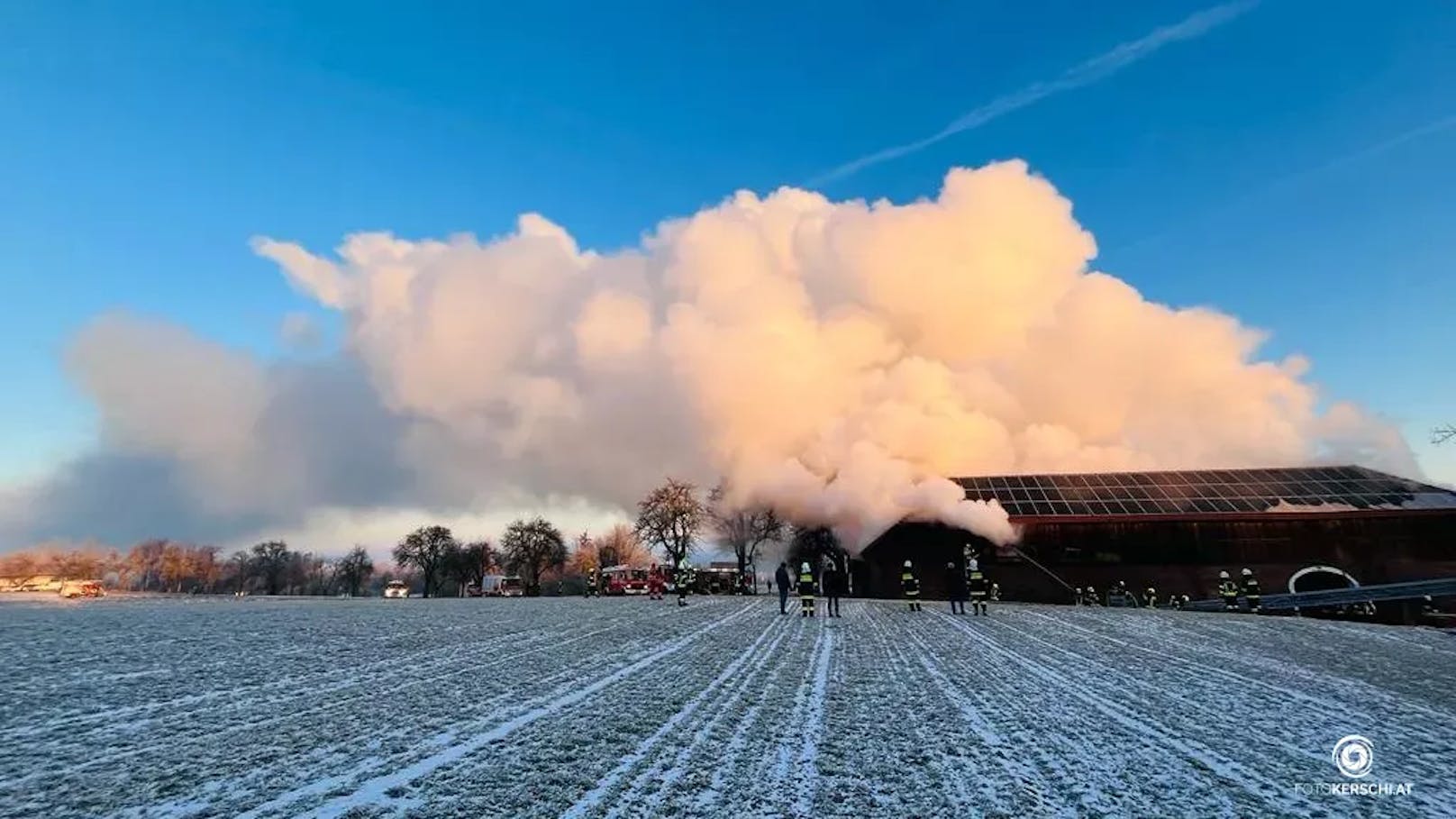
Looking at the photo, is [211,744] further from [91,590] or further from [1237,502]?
[91,590]

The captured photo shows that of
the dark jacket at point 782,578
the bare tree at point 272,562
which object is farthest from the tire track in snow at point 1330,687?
the bare tree at point 272,562

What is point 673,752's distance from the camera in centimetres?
521

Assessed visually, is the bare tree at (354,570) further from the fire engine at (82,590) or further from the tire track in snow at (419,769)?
the tire track in snow at (419,769)

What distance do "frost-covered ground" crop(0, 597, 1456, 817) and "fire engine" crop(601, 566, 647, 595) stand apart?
106ft

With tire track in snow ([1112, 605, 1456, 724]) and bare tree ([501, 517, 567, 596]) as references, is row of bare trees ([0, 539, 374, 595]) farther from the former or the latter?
tire track in snow ([1112, 605, 1456, 724])

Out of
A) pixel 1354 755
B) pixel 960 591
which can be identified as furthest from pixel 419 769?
pixel 960 591

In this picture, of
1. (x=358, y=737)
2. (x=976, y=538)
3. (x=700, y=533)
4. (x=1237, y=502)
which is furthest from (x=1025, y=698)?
(x=700, y=533)

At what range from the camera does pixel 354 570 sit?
358 ft

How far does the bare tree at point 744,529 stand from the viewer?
66.2 metres

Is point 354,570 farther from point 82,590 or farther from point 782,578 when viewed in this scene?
point 782,578

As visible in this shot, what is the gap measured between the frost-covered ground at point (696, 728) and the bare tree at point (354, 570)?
111m

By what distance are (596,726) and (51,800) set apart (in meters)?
3.58

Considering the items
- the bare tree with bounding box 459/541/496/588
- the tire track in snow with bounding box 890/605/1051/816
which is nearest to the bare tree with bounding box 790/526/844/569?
the tire track in snow with bounding box 890/605/1051/816

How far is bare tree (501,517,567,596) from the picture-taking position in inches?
3369
